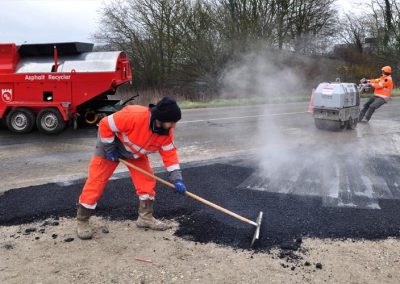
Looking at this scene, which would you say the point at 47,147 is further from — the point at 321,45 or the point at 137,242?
the point at 321,45

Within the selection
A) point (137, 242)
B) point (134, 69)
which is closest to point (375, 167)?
point (137, 242)

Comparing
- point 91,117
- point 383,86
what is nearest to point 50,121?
point 91,117

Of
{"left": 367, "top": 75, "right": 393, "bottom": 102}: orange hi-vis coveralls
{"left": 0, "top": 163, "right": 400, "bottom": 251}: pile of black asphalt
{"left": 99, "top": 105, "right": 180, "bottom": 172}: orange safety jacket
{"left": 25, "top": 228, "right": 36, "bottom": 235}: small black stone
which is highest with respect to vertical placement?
{"left": 367, "top": 75, "right": 393, "bottom": 102}: orange hi-vis coveralls

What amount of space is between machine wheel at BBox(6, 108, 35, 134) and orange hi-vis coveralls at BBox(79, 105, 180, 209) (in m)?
5.60

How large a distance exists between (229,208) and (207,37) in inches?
654

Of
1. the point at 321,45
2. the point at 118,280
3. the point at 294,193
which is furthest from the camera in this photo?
the point at 321,45

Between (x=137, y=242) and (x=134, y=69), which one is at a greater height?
(x=134, y=69)

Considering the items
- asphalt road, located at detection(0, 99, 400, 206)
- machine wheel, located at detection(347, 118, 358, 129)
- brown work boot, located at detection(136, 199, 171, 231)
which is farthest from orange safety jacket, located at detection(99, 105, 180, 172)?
machine wheel, located at detection(347, 118, 358, 129)

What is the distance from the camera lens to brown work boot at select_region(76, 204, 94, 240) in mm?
3672

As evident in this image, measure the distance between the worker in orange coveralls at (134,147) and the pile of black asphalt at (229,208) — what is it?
0.46 metres

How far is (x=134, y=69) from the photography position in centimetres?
2275

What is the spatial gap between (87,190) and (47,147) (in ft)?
14.0

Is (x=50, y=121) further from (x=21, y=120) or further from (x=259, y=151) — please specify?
(x=259, y=151)

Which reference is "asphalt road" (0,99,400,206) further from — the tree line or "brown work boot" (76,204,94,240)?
the tree line
